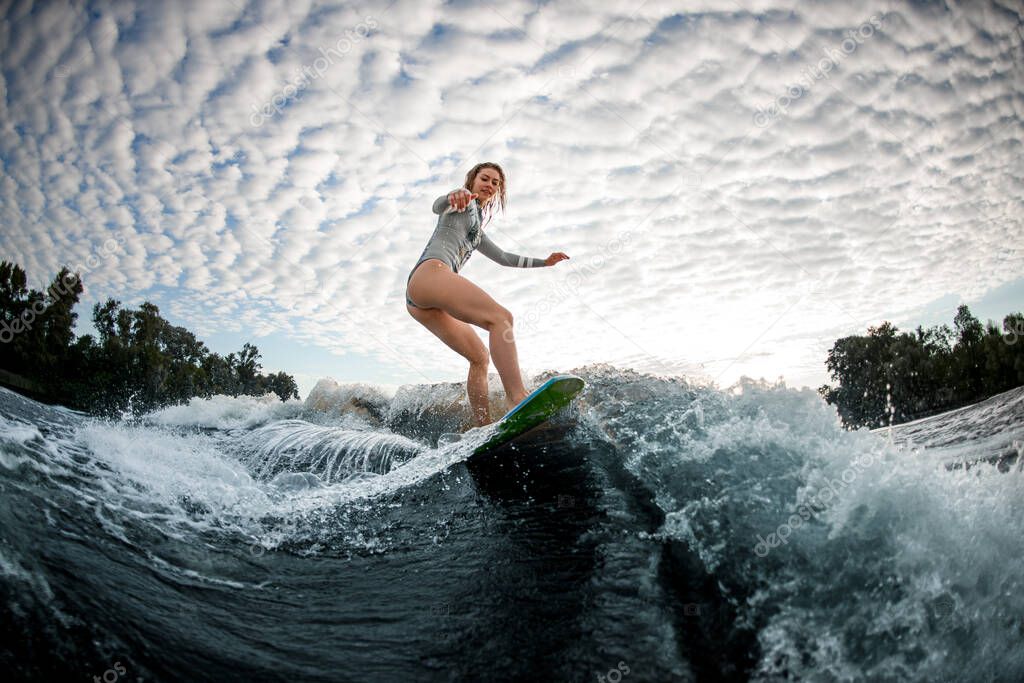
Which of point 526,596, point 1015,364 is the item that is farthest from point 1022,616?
point 1015,364

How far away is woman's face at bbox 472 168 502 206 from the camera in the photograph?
443 cm

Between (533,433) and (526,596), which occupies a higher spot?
(533,433)

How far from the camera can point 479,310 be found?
3.87 metres

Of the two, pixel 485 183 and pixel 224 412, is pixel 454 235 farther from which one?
pixel 224 412

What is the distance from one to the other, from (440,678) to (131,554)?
134 centimetres

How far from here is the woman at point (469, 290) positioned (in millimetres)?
3889

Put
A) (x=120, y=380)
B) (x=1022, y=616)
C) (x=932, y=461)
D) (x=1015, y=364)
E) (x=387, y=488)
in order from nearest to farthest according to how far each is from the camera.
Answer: (x=1022, y=616)
(x=932, y=461)
(x=387, y=488)
(x=1015, y=364)
(x=120, y=380)

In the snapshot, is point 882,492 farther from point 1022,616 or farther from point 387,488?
point 387,488

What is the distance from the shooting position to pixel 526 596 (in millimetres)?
1739

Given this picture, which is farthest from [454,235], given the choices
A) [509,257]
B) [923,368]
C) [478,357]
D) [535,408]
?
[923,368]

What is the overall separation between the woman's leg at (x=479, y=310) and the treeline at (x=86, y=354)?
99.5 feet

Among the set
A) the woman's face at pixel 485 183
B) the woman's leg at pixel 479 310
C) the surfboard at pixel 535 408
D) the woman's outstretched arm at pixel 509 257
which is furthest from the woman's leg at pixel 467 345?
the woman's face at pixel 485 183

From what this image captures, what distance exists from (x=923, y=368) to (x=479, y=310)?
1730 inches

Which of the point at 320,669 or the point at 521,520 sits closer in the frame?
the point at 320,669
